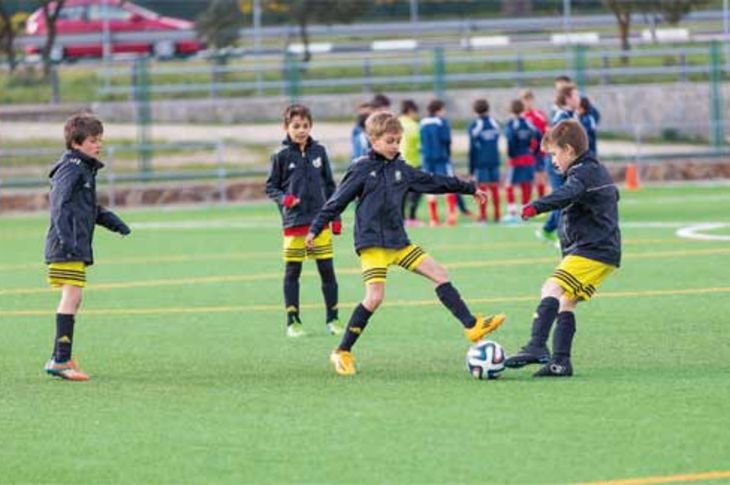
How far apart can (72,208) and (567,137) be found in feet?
11.1

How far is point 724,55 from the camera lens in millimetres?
40875

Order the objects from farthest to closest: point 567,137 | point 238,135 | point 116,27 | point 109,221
A: point 116,27
point 238,135
point 109,221
point 567,137

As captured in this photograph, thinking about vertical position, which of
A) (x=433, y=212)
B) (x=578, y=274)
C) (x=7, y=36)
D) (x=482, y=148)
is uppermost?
(x=7, y=36)

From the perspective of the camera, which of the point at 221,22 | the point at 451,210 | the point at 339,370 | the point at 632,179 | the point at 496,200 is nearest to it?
the point at 339,370

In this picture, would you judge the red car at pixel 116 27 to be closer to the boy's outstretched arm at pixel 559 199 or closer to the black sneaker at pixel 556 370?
the boy's outstretched arm at pixel 559 199

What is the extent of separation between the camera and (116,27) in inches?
1772

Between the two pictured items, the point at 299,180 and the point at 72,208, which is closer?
the point at 72,208

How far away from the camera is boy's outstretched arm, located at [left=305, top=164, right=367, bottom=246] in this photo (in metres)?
13.6

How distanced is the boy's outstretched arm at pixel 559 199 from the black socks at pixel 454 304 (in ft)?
2.75

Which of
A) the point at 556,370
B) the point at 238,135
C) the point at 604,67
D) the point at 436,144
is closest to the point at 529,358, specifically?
the point at 556,370

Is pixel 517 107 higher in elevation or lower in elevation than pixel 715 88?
higher

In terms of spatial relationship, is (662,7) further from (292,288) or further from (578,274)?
(578,274)

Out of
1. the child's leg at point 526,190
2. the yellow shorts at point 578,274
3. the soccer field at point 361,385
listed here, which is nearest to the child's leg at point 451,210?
the child's leg at point 526,190

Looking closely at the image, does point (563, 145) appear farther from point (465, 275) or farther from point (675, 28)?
point (675, 28)
